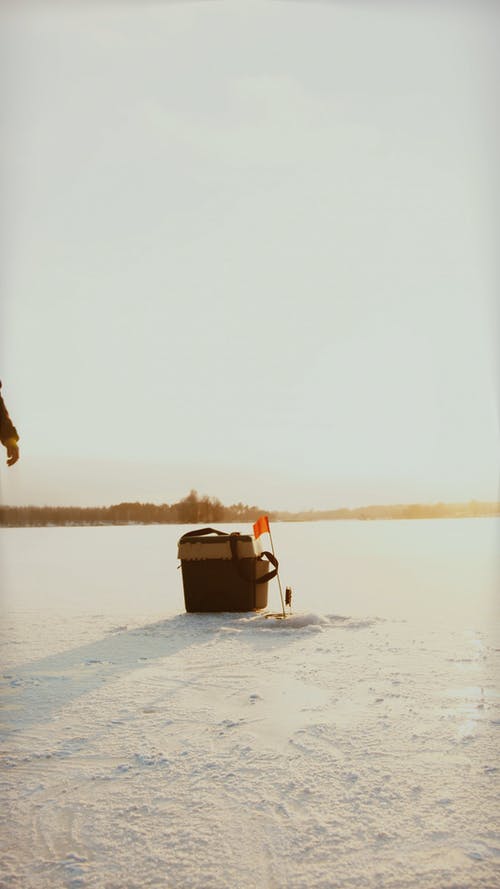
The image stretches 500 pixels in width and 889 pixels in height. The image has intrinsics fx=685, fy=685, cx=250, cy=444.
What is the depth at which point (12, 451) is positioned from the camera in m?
5.73

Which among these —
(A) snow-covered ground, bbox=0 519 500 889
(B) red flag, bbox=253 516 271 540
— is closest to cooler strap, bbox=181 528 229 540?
(B) red flag, bbox=253 516 271 540

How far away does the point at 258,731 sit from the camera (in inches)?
166

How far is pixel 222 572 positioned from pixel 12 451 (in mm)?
4409

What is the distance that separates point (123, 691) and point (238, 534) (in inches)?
167

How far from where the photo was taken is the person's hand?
18.6 ft

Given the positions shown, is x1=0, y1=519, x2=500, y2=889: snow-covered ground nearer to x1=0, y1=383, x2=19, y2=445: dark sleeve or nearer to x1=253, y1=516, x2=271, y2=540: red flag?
x1=253, y1=516, x2=271, y2=540: red flag

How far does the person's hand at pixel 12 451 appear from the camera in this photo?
18.6ft

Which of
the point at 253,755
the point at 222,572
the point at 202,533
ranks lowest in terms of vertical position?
the point at 253,755

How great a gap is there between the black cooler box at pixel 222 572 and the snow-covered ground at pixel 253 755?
3.00 ft

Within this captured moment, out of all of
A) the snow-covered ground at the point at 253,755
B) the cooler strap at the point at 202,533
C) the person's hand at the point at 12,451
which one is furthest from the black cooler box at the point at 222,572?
the person's hand at the point at 12,451

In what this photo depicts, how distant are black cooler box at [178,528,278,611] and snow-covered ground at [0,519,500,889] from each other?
916 millimetres

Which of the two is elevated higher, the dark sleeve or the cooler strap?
the dark sleeve

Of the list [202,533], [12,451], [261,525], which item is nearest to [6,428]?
[12,451]

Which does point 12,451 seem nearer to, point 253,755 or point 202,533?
point 253,755
